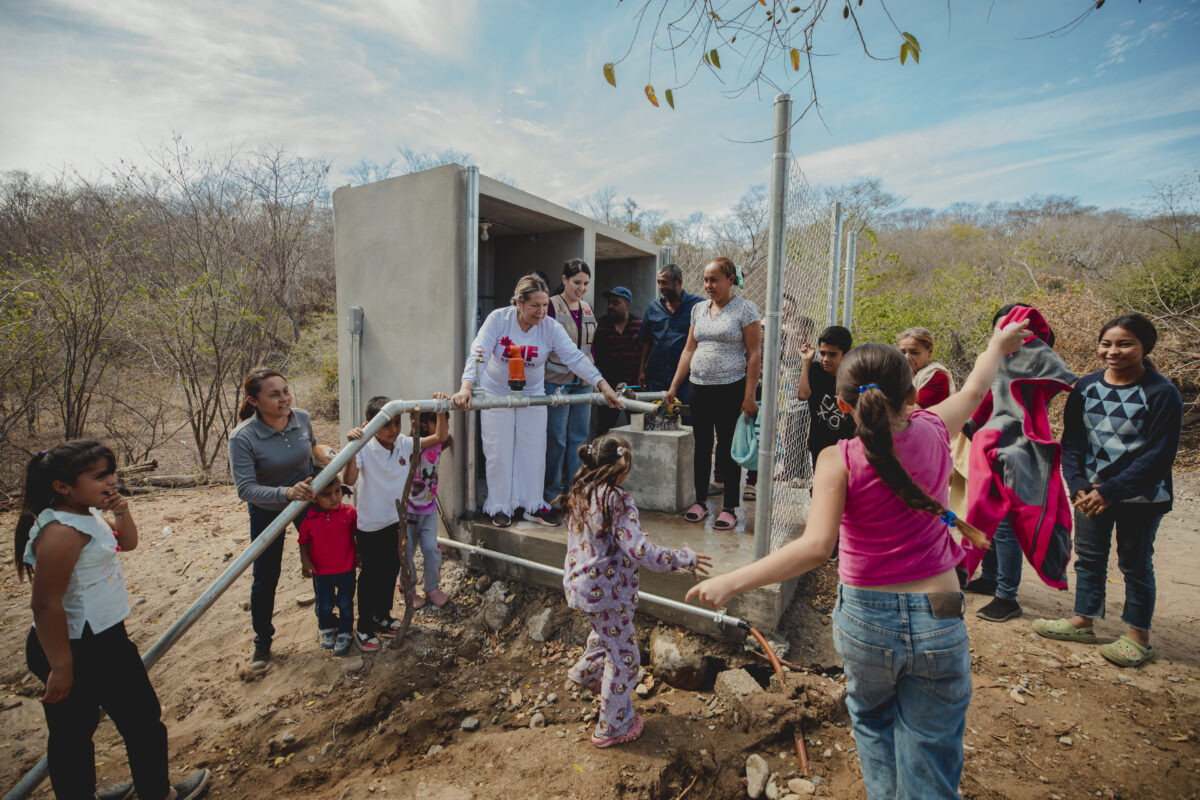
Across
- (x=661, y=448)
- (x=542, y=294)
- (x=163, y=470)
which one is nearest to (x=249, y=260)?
(x=163, y=470)

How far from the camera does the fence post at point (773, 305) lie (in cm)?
283

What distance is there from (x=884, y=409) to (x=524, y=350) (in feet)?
9.59

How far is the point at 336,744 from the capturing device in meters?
2.93

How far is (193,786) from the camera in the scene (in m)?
2.59

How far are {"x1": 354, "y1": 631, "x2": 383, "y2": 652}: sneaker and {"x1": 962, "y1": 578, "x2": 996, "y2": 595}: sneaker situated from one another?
409cm

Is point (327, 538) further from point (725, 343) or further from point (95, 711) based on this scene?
A: point (725, 343)

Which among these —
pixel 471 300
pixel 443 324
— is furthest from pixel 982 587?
pixel 443 324

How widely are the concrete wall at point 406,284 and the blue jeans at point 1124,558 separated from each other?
4126 mm

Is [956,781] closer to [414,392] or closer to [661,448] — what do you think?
[661,448]

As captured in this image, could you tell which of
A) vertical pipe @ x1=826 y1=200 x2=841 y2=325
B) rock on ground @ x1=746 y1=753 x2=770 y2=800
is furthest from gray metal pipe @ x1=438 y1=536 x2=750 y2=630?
vertical pipe @ x1=826 y1=200 x2=841 y2=325

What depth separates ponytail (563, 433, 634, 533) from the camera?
99.7 inches

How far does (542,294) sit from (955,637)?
3092 mm

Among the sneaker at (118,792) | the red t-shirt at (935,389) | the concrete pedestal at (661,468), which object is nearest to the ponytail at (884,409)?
the red t-shirt at (935,389)

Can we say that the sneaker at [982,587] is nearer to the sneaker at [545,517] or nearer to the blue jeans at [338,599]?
the sneaker at [545,517]
